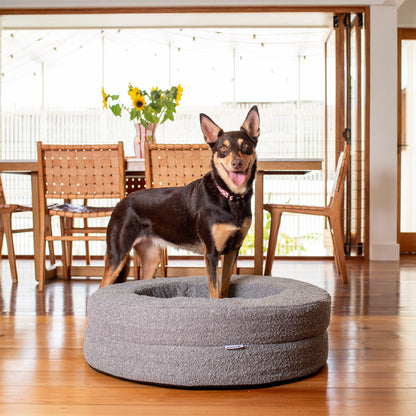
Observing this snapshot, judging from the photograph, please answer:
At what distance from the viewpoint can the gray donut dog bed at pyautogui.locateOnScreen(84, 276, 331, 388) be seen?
144 cm

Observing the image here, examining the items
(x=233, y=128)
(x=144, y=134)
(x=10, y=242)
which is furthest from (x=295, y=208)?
(x=233, y=128)

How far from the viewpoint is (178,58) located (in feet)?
21.7

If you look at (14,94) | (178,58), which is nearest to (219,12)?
(178,58)

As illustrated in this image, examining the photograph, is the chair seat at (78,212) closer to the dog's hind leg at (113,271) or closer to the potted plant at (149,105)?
the potted plant at (149,105)

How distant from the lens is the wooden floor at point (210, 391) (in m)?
1.33

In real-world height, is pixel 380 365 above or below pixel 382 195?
below

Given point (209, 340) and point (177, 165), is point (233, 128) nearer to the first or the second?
point (177, 165)

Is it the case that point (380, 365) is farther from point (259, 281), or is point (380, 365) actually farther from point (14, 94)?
point (14, 94)

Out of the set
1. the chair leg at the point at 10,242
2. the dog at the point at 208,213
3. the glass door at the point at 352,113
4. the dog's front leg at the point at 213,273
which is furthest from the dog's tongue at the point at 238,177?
the glass door at the point at 352,113

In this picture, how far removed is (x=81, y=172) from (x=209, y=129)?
168 centimetres

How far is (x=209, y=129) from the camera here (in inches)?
74.1

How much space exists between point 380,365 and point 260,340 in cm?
48

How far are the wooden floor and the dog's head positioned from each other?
702 millimetres

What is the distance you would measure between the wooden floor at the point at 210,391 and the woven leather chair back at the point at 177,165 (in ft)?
3.18
